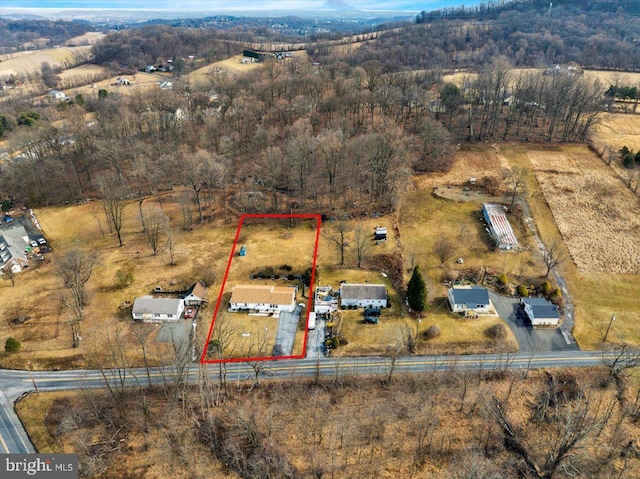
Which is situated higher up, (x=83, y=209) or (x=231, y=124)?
(x=231, y=124)

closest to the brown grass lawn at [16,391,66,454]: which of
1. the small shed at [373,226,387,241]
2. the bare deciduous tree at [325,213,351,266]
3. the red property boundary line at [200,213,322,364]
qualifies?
the red property boundary line at [200,213,322,364]

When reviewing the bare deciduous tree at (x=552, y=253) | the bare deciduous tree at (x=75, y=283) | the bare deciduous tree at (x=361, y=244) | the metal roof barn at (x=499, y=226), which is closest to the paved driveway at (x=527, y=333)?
the bare deciduous tree at (x=552, y=253)

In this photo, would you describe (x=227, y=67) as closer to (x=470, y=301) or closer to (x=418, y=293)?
(x=418, y=293)

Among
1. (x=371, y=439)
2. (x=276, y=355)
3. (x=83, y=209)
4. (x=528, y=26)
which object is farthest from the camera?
(x=528, y=26)

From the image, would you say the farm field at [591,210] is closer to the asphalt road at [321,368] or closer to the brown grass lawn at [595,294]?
the brown grass lawn at [595,294]

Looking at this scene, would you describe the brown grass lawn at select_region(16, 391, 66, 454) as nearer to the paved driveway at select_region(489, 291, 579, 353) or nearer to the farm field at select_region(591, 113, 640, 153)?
the paved driveway at select_region(489, 291, 579, 353)

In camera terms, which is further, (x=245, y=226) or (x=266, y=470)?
(x=245, y=226)

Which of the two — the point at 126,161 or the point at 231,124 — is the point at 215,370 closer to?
the point at 126,161

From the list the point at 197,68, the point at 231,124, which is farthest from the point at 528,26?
the point at 231,124
